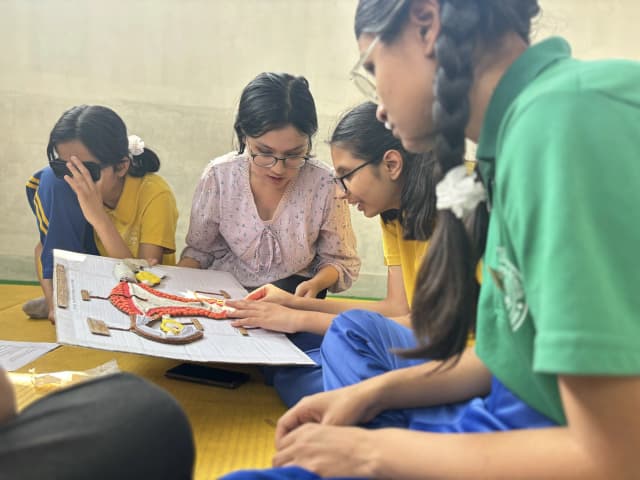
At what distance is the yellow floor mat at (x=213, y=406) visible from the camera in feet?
3.47

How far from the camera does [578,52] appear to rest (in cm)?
349

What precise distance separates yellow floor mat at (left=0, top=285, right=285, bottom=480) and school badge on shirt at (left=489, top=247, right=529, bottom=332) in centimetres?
62

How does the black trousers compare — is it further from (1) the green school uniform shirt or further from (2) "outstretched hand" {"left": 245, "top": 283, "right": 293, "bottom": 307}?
(2) "outstretched hand" {"left": 245, "top": 283, "right": 293, "bottom": 307}

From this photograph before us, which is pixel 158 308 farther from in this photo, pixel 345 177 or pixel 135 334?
pixel 345 177

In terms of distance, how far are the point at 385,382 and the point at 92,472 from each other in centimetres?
41

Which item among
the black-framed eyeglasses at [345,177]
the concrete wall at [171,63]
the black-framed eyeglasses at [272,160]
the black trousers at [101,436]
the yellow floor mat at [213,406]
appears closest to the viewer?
A: the black trousers at [101,436]

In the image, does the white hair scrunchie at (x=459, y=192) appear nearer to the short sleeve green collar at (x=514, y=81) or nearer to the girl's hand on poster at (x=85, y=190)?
the short sleeve green collar at (x=514, y=81)

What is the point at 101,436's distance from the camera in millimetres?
564

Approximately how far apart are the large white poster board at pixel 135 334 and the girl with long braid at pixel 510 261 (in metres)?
0.37

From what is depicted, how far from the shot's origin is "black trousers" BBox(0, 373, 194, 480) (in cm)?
54

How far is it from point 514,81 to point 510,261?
181 mm

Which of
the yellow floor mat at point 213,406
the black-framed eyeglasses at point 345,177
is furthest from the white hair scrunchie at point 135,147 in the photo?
the black-framed eyeglasses at point 345,177

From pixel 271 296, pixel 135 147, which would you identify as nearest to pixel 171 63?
pixel 135 147

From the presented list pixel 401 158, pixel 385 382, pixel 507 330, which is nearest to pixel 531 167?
pixel 507 330
